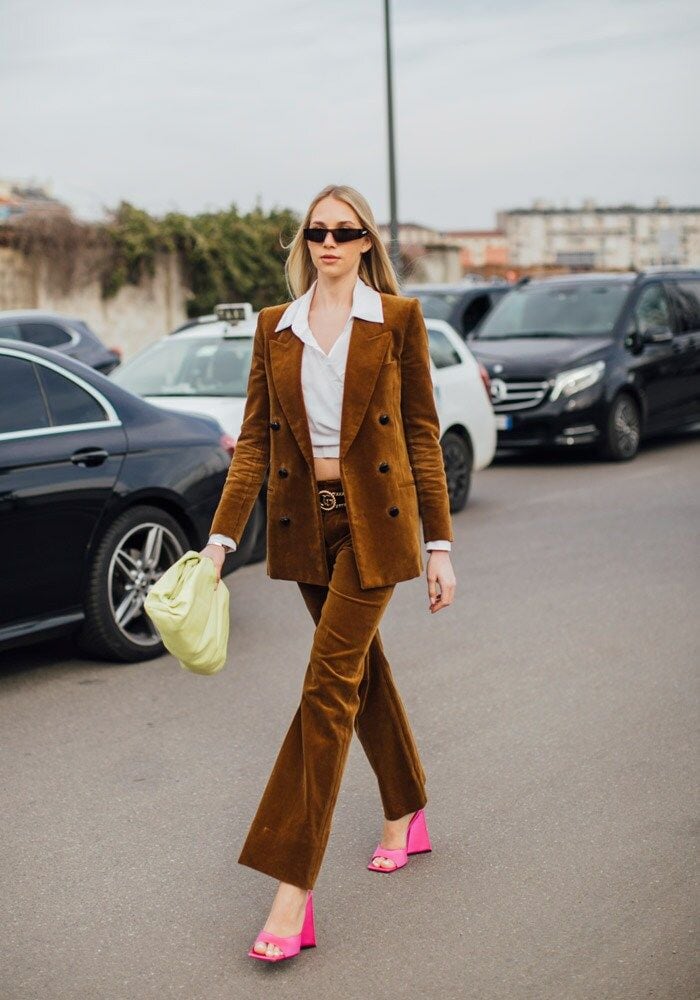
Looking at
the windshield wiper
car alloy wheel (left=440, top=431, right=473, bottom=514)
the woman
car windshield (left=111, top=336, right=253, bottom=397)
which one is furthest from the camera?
the windshield wiper

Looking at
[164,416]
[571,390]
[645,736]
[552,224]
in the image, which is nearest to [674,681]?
[645,736]

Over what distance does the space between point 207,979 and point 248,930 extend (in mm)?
320

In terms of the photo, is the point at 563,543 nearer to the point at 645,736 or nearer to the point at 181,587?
the point at 645,736

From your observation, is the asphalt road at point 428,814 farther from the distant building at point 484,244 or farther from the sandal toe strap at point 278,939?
the distant building at point 484,244

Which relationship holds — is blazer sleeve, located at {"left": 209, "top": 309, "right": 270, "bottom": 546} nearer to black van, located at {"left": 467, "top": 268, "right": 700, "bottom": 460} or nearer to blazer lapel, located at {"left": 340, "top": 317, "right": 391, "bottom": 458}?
blazer lapel, located at {"left": 340, "top": 317, "right": 391, "bottom": 458}

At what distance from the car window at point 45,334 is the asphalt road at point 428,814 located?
27.9 ft

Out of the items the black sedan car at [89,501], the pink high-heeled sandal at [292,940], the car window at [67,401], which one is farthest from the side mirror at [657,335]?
the pink high-heeled sandal at [292,940]

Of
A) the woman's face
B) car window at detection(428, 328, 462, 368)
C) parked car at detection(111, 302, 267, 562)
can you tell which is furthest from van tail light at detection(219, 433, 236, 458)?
car window at detection(428, 328, 462, 368)

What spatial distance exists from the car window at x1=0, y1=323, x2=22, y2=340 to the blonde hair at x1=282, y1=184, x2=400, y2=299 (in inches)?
476

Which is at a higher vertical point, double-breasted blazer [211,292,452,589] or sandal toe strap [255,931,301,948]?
double-breasted blazer [211,292,452,589]

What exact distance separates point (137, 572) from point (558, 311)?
9927 millimetres

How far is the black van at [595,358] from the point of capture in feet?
46.9

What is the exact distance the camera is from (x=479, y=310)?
18.1 metres

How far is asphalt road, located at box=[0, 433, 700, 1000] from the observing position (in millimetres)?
3541
